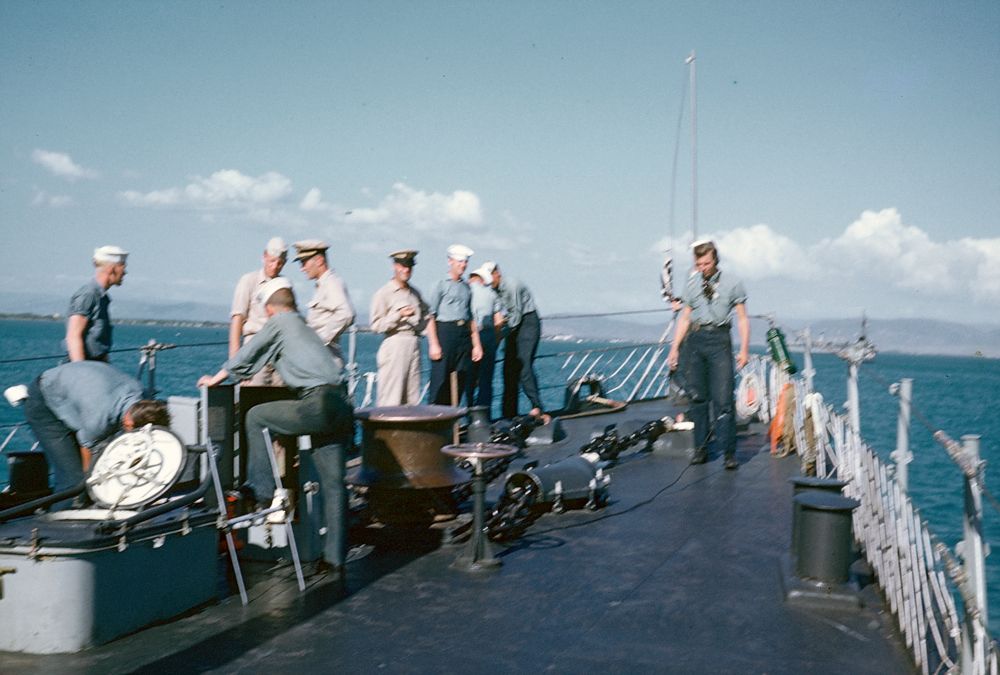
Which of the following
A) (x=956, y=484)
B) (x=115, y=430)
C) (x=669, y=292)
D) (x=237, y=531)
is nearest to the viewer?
(x=115, y=430)

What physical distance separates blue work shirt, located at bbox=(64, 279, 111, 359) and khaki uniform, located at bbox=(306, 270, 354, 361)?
1.34 meters

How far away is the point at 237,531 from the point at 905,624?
11.7 ft

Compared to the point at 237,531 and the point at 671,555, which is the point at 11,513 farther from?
the point at 671,555

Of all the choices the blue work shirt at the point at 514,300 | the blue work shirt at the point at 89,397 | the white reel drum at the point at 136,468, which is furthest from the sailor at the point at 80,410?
the blue work shirt at the point at 514,300

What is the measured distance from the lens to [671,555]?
5.71 m

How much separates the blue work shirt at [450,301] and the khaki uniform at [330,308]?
2255 mm

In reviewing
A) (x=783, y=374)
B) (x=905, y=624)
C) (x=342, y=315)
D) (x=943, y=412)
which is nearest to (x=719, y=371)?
(x=783, y=374)

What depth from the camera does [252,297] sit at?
708 centimetres

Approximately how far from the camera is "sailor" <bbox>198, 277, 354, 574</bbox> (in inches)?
201

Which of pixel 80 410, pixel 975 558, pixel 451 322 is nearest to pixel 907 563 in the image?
pixel 975 558

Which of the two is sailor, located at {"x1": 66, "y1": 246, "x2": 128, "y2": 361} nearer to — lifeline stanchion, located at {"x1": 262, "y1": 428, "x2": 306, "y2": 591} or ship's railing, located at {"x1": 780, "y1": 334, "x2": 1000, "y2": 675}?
lifeline stanchion, located at {"x1": 262, "y1": 428, "x2": 306, "y2": 591}

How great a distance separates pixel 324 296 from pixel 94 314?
5.13 ft

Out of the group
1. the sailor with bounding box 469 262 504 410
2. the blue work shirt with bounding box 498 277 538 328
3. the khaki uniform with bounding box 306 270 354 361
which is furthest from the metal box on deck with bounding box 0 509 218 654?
the blue work shirt with bounding box 498 277 538 328

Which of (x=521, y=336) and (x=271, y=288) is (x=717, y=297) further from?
(x=271, y=288)
